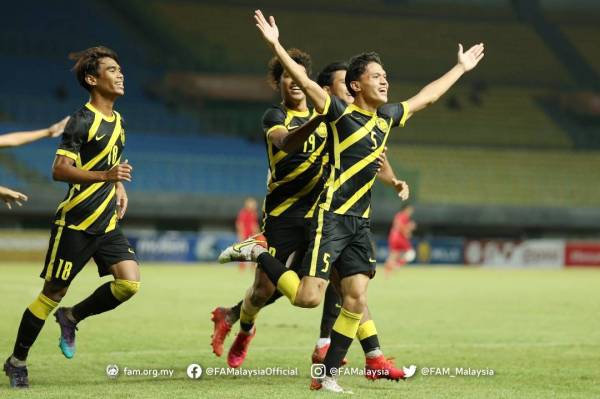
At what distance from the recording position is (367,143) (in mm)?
8258

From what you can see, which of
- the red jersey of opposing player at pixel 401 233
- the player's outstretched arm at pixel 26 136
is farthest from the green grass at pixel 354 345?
the red jersey of opposing player at pixel 401 233

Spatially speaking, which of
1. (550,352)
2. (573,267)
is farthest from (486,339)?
(573,267)

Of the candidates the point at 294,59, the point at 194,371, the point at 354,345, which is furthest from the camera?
the point at 354,345

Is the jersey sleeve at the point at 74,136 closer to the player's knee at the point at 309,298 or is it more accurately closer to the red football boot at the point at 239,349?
the player's knee at the point at 309,298

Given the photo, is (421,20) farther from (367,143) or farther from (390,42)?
(367,143)

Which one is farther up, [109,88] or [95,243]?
[109,88]

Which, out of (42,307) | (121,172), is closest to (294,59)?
(121,172)

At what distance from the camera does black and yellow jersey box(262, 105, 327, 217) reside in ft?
30.6

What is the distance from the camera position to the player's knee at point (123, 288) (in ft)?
28.7

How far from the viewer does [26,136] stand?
9.12 m

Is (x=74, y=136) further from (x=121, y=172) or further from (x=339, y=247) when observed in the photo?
(x=339, y=247)

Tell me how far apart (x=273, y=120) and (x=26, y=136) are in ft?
6.51

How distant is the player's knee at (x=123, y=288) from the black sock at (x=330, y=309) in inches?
68.8

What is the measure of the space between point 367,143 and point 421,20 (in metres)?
37.3
